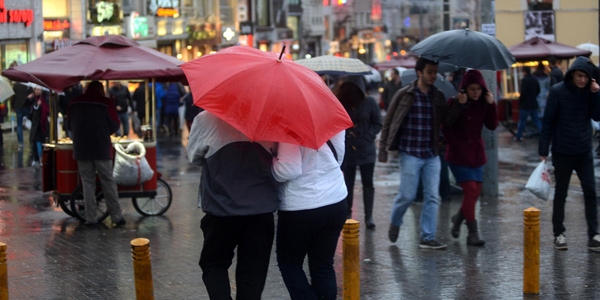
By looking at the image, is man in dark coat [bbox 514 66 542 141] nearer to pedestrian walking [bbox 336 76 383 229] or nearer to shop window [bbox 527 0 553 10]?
shop window [bbox 527 0 553 10]

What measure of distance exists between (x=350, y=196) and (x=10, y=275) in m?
4.18

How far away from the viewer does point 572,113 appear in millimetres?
9375

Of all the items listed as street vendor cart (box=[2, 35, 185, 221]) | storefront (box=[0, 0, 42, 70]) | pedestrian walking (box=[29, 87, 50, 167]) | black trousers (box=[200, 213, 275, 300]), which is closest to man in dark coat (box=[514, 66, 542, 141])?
pedestrian walking (box=[29, 87, 50, 167])

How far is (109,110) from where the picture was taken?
11391 millimetres

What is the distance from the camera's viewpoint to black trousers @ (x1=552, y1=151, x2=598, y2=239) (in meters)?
9.47

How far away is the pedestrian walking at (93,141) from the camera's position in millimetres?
11195

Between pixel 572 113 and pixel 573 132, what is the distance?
19cm

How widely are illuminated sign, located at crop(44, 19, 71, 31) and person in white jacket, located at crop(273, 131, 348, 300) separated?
32086 millimetres

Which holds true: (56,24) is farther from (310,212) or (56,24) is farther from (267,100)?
(267,100)

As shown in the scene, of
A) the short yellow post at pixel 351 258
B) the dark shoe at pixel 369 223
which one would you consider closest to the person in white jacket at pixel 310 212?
the short yellow post at pixel 351 258

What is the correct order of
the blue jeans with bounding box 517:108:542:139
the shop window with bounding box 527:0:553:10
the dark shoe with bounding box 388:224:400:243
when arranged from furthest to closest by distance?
the shop window with bounding box 527:0:553:10 < the blue jeans with bounding box 517:108:542:139 < the dark shoe with bounding box 388:224:400:243

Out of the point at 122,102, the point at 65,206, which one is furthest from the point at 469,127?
the point at 122,102

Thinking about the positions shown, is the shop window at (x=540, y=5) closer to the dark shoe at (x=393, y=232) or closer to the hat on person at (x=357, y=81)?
the hat on person at (x=357, y=81)

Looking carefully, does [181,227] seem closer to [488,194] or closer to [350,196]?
[350,196]
